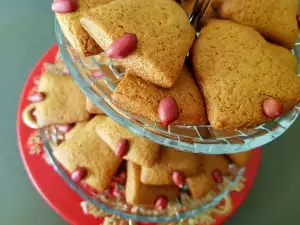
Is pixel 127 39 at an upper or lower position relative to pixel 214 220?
upper

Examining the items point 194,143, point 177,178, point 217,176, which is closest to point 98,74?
point 194,143

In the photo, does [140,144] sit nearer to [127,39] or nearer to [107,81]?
[107,81]

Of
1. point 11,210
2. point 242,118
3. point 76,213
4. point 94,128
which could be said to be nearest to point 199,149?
point 242,118

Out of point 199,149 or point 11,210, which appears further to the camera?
point 11,210

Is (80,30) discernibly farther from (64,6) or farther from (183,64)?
(183,64)

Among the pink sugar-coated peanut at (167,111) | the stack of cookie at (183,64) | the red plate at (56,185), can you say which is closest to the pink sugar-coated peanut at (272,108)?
the stack of cookie at (183,64)

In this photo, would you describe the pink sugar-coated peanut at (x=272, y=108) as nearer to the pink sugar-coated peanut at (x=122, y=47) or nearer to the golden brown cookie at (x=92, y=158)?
the pink sugar-coated peanut at (x=122, y=47)
